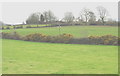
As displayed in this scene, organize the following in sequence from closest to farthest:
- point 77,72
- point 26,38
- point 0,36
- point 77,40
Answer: point 77,72
point 77,40
point 26,38
point 0,36

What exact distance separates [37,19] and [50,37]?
15.9 meters

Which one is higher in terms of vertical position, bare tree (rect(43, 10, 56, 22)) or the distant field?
bare tree (rect(43, 10, 56, 22))

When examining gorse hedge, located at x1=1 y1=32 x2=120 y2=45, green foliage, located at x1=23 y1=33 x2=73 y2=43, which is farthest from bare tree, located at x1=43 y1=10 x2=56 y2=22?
green foliage, located at x1=23 y1=33 x2=73 y2=43

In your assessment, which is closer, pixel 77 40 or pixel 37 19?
pixel 77 40

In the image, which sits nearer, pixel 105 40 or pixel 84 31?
pixel 105 40

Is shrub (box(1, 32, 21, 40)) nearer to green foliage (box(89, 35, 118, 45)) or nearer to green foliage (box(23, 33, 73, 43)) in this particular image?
green foliage (box(23, 33, 73, 43))

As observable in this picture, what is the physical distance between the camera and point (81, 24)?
87.2 feet

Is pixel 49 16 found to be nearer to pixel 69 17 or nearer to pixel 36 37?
pixel 69 17

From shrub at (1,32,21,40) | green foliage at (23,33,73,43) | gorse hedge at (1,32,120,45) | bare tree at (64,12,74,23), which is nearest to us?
gorse hedge at (1,32,120,45)

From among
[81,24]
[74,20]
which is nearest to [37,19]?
[74,20]

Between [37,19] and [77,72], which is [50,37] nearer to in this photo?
[77,72]

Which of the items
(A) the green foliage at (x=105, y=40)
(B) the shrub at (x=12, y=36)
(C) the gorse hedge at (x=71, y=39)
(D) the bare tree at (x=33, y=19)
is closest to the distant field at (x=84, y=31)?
(B) the shrub at (x=12, y=36)

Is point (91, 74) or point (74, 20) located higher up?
point (74, 20)

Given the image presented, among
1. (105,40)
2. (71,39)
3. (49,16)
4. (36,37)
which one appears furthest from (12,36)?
(49,16)
